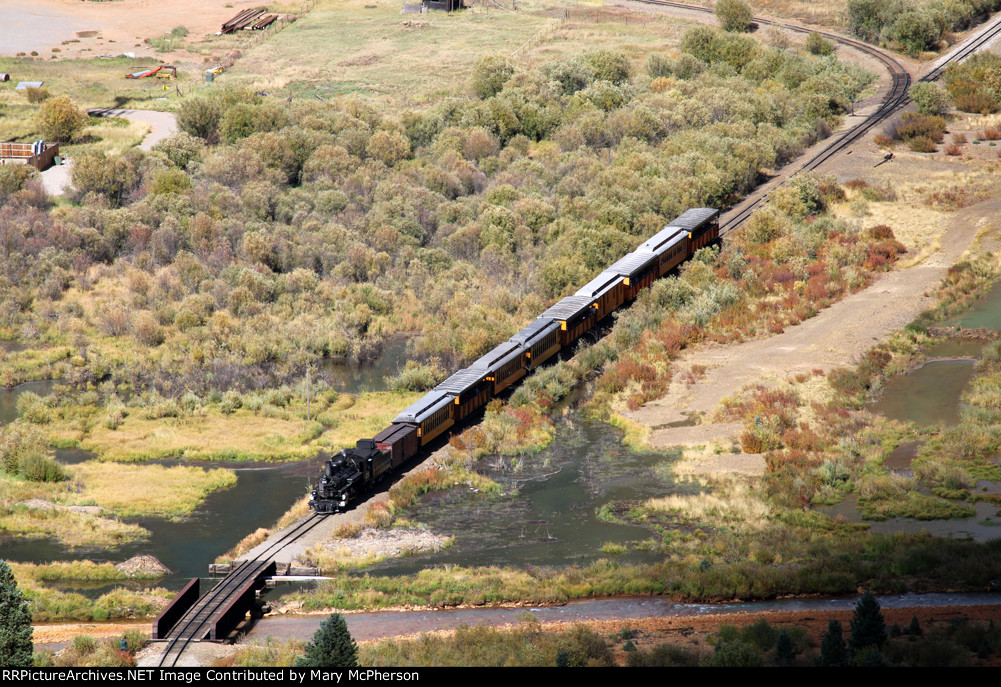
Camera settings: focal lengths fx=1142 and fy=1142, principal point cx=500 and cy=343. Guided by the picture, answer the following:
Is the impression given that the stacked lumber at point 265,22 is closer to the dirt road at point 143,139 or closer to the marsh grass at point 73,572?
the dirt road at point 143,139

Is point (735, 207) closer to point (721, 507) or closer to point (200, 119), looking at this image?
point (721, 507)

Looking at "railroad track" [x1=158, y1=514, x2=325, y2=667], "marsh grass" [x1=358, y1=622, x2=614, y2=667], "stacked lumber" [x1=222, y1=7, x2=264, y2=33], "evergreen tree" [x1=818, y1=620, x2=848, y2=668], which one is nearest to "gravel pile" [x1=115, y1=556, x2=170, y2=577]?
"railroad track" [x1=158, y1=514, x2=325, y2=667]

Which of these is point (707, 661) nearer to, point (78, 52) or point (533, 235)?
point (533, 235)

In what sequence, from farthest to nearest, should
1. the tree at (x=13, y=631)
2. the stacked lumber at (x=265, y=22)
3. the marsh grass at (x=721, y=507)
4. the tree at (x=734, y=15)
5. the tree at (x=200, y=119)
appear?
the stacked lumber at (x=265, y=22)
the tree at (x=734, y=15)
the tree at (x=200, y=119)
the marsh grass at (x=721, y=507)
the tree at (x=13, y=631)

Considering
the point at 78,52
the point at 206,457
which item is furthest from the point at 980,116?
the point at 78,52

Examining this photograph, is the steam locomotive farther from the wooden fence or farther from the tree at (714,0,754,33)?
the tree at (714,0,754,33)

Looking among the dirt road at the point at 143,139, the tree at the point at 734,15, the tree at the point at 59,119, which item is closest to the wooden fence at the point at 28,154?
the dirt road at the point at 143,139

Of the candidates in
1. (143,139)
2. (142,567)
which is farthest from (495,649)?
(143,139)

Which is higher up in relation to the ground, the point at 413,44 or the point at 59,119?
the point at 59,119
